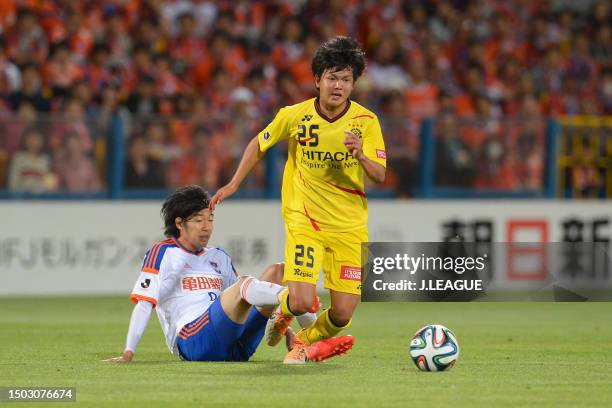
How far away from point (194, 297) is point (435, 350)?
169 cm

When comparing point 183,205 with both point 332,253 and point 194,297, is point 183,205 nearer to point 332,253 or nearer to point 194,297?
point 194,297

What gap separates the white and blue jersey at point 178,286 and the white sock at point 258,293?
37cm

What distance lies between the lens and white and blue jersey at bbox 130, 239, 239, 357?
8609mm

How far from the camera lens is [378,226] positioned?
17109 millimetres

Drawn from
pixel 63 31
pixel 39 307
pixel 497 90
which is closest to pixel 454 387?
pixel 39 307

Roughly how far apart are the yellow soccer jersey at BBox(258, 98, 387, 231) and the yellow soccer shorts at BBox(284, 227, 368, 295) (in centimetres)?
6

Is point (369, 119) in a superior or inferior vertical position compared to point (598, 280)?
superior

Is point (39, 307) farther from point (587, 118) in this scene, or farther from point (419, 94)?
point (587, 118)

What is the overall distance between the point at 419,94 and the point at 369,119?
33.4ft

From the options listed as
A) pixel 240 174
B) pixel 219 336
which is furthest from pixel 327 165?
pixel 219 336

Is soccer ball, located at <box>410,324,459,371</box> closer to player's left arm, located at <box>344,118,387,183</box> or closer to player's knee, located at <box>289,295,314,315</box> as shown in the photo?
player's knee, located at <box>289,295,314,315</box>

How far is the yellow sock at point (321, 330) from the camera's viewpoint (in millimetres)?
8875

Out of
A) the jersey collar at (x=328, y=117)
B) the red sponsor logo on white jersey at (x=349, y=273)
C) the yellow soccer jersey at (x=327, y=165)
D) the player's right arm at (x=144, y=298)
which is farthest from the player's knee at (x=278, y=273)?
the jersey collar at (x=328, y=117)

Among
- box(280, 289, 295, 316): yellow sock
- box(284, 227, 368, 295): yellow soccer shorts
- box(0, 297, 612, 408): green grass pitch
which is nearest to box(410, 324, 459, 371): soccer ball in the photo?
box(0, 297, 612, 408): green grass pitch
